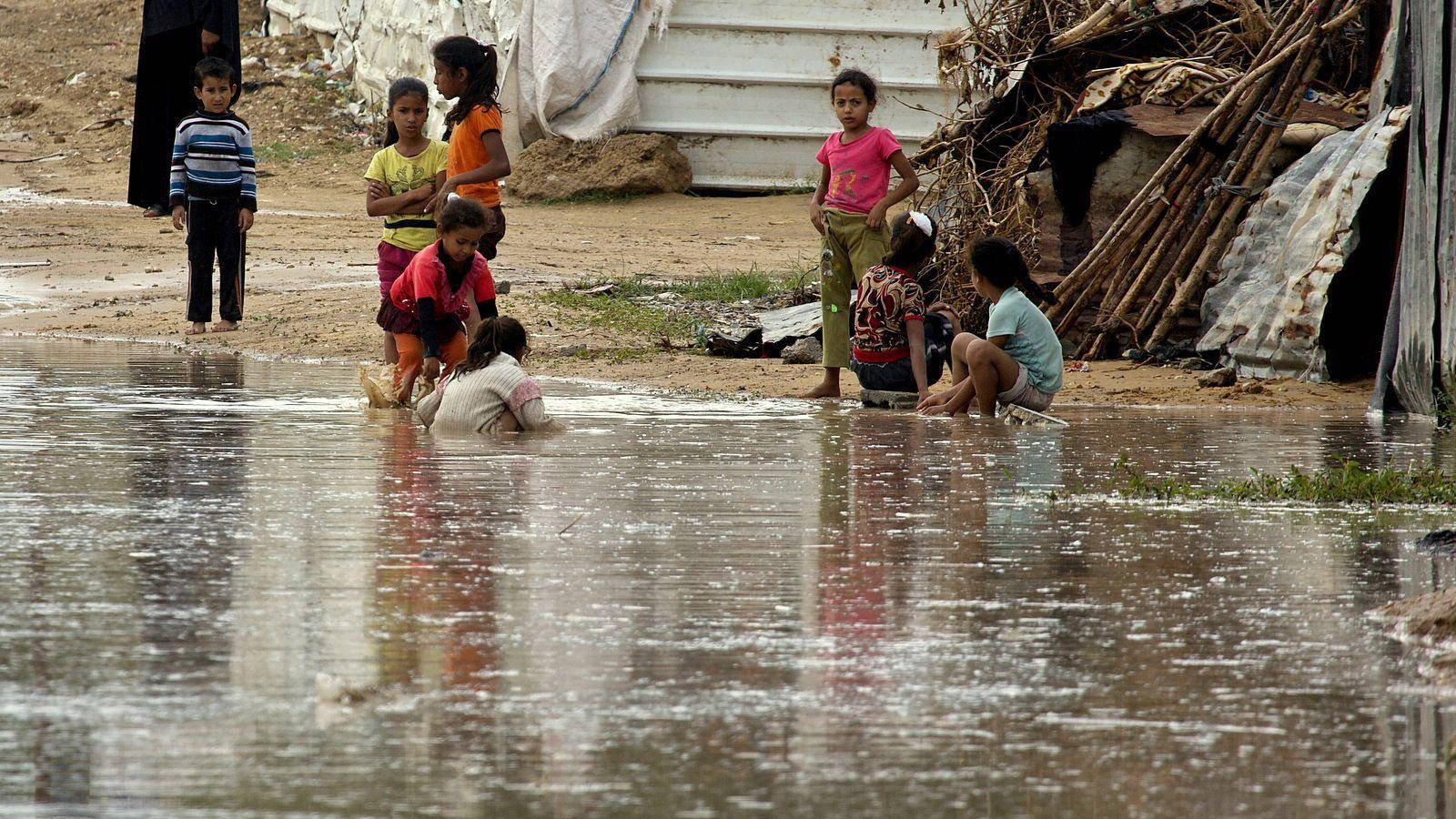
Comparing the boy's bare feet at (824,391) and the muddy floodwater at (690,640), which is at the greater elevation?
the boy's bare feet at (824,391)

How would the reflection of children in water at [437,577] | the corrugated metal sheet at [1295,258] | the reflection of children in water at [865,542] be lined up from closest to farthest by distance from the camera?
1. the reflection of children in water at [437,577]
2. the reflection of children in water at [865,542]
3. the corrugated metal sheet at [1295,258]

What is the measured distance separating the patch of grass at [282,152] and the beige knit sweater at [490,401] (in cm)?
1577

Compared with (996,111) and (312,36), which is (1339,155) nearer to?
(996,111)

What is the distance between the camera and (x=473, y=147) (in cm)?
921

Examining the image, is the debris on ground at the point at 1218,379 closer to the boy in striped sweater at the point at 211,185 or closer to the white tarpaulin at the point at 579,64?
the boy in striped sweater at the point at 211,185

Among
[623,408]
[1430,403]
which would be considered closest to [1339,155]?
[1430,403]

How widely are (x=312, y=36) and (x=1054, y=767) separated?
82.7 feet

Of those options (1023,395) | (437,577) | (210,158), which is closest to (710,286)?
(210,158)

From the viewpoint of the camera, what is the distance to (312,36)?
26.4 meters

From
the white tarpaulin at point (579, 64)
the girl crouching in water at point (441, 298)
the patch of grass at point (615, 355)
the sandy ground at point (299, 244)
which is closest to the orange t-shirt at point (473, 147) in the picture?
the girl crouching in water at point (441, 298)

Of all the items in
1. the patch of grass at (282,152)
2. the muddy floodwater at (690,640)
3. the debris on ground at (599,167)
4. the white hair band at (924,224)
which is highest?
the patch of grass at (282,152)

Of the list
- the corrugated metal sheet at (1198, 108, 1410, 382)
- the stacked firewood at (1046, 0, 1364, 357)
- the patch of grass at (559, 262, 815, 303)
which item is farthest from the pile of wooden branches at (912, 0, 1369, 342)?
the corrugated metal sheet at (1198, 108, 1410, 382)

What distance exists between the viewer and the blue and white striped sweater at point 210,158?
39.1 feet

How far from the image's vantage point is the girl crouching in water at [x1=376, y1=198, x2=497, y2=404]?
26.8ft
